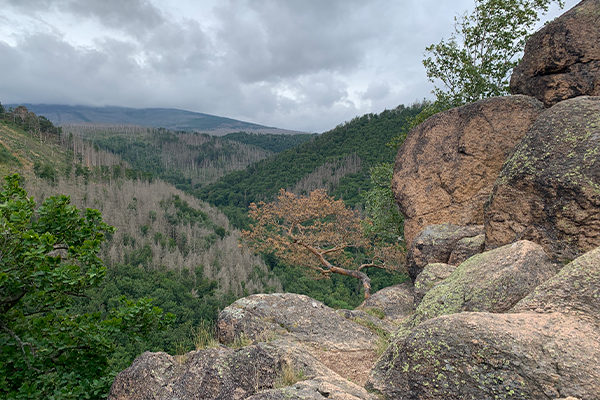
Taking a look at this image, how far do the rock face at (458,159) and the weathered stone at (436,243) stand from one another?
26.2 inches

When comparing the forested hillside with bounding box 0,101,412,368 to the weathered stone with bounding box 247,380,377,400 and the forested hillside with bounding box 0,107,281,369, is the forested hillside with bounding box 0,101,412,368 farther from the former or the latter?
the weathered stone with bounding box 247,380,377,400

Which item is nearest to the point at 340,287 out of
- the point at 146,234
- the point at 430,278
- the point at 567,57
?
the point at 430,278

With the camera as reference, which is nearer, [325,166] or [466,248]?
[466,248]

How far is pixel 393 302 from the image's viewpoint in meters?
11.9

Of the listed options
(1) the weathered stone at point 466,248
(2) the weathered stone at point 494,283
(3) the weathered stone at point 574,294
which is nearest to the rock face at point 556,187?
(2) the weathered stone at point 494,283

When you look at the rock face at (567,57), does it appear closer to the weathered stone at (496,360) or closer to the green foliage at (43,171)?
the weathered stone at (496,360)

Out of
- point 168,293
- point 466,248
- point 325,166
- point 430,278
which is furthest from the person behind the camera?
point 325,166

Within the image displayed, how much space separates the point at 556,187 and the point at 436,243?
14.9 feet

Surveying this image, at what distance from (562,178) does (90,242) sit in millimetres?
9600

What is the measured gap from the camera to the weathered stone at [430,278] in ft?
25.7

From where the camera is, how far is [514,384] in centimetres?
333

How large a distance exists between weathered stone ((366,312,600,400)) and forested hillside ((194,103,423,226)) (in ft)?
233

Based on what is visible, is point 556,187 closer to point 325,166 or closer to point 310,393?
point 310,393

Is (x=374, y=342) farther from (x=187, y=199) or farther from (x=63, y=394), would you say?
(x=187, y=199)
